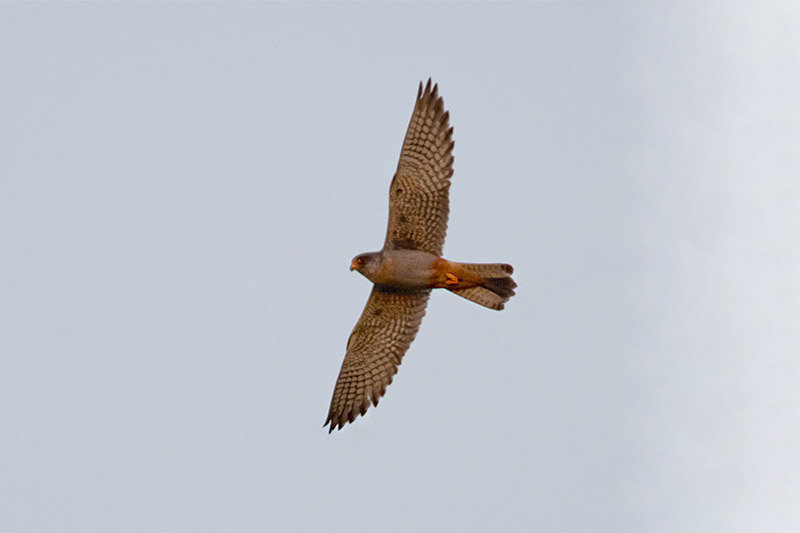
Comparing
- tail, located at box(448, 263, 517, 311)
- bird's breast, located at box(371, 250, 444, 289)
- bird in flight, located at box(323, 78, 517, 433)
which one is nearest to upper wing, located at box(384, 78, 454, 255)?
bird in flight, located at box(323, 78, 517, 433)

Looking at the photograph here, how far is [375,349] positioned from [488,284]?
180 cm

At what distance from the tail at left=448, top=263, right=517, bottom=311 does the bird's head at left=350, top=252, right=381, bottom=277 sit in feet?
3.31

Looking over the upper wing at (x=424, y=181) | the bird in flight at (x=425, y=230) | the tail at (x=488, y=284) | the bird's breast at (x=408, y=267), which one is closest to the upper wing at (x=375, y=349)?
the bird in flight at (x=425, y=230)

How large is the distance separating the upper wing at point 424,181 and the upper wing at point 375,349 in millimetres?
874

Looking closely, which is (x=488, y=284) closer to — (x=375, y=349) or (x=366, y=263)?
(x=366, y=263)

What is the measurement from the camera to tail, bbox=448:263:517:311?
16469mm

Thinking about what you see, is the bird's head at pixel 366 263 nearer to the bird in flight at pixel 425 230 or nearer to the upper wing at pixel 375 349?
the bird in flight at pixel 425 230

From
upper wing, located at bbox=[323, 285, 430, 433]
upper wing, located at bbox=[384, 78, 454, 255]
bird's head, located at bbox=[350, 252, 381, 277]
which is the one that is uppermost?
upper wing, located at bbox=[384, 78, 454, 255]

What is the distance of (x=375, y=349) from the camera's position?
17.4 m

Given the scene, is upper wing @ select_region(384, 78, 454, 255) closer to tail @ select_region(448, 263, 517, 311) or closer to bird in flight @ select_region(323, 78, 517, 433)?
bird in flight @ select_region(323, 78, 517, 433)

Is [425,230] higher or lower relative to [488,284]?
higher

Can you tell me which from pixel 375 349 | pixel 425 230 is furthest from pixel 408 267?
pixel 375 349

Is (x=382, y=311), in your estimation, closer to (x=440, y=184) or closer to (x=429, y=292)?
(x=429, y=292)

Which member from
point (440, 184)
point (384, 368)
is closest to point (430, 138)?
point (440, 184)
